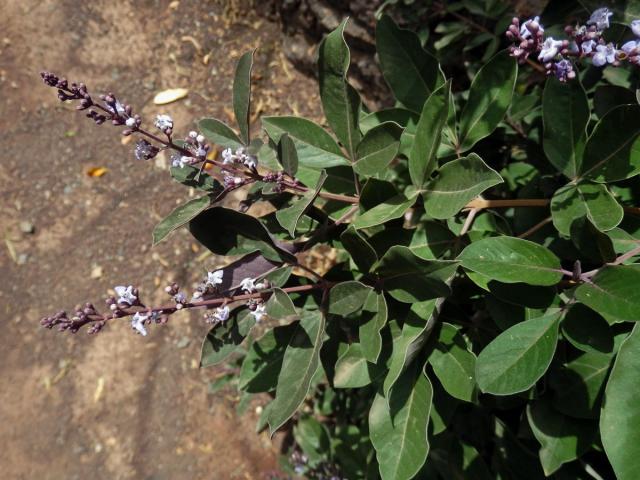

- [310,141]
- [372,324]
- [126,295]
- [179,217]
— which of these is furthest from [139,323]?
[310,141]

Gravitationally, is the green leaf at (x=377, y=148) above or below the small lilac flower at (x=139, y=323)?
above

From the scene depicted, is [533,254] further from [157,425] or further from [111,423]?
[111,423]

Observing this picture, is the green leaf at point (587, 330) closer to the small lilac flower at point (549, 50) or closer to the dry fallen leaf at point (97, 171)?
the small lilac flower at point (549, 50)

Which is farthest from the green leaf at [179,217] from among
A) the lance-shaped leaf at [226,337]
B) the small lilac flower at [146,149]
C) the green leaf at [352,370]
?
the green leaf at [352,370]

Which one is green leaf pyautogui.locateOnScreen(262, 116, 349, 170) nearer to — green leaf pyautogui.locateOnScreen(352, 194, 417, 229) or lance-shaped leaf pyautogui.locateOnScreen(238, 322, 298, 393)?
green leaf pyautogui.locateOnScreen(352, 194, 417, 229)

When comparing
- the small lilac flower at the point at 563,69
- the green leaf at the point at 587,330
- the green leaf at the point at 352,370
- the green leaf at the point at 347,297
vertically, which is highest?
the small lilac flower at the point at 563,69
